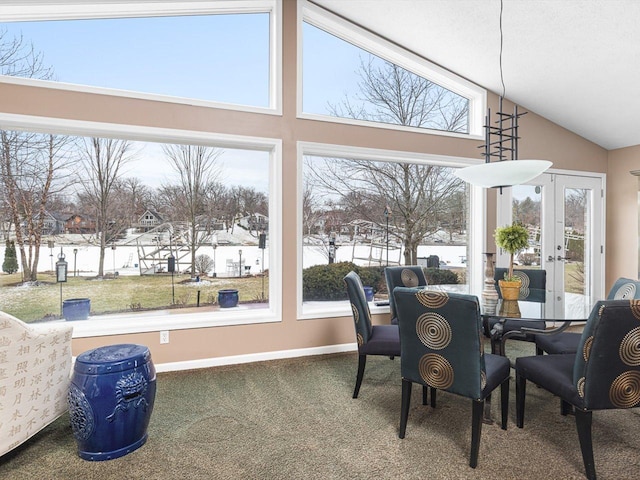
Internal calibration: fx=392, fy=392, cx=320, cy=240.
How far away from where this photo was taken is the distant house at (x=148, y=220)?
11.8 feet

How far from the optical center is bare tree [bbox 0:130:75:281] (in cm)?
319

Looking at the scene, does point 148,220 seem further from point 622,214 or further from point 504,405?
point 622,214

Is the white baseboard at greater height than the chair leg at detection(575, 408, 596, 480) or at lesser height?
lesser

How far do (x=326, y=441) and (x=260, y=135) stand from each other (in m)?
2.67

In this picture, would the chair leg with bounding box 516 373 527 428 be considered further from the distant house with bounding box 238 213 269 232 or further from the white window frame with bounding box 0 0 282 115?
the white window frame with bounding box 0 0 282 115

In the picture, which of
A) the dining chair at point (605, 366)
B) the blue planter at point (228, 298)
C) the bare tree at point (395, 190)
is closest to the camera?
the dining chair at point (605, 366)

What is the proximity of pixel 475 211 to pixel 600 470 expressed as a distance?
10.5 ft

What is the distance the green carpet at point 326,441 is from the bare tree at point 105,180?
1.47 meters

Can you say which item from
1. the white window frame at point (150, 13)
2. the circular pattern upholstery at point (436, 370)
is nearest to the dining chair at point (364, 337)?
the circular pattern upholstery at point (436, 370)

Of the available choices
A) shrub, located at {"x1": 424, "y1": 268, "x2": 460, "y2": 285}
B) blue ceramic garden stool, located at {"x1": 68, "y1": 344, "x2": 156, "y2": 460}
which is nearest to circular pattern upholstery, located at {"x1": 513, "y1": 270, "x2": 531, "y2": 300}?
shrub, located at {"x1": 424, "y1": 268, "x2": 460, "y2": 285}

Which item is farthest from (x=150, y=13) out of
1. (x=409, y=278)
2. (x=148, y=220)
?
(x=409, y=278)

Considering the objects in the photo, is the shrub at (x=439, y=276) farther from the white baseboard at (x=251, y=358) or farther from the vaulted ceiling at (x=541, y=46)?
the vaulted ceiling at (x=541, y=46)

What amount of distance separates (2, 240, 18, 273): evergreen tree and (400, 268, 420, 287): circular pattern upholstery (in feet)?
10.9

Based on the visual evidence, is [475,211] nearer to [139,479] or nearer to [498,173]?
[498,173]
